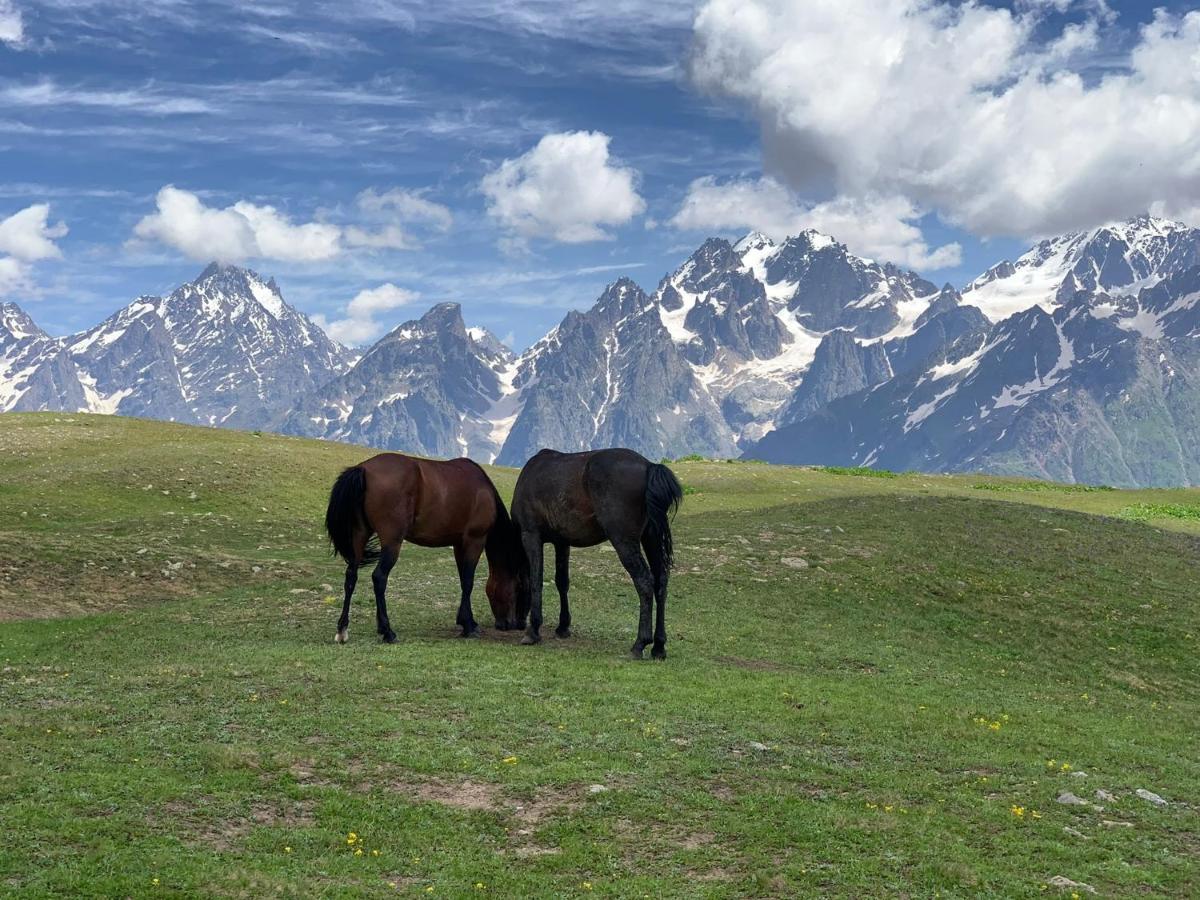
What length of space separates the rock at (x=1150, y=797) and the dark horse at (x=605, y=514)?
9631 mm

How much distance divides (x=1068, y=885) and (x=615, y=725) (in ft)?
23.6

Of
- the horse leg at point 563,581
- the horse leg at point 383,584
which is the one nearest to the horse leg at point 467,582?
the horse leg at point 383,584

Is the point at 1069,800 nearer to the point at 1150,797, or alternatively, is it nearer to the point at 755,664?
the point at 1150,797

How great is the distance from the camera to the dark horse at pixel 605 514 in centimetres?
2209

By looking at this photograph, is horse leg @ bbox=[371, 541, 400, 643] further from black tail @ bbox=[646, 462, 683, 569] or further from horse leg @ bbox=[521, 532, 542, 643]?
black tail @ bbox=[646, 462, 683, 569]

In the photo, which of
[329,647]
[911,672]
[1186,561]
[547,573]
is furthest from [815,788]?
[1186,561]

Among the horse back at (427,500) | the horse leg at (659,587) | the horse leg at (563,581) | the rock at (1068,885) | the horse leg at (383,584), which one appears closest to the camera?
the rock at (1068,885)

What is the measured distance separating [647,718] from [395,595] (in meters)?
14.0

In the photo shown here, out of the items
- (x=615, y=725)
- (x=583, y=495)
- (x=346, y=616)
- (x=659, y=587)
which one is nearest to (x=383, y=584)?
(x=346, y=616)

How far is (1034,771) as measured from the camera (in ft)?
51.2

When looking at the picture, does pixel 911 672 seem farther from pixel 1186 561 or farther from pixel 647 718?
pixel 1186 561

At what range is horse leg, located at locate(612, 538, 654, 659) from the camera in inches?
873

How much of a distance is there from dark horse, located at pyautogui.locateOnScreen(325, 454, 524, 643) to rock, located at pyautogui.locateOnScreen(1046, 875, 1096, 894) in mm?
14693

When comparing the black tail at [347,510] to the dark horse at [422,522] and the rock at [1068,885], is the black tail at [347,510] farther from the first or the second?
the rock at [1068,885]
